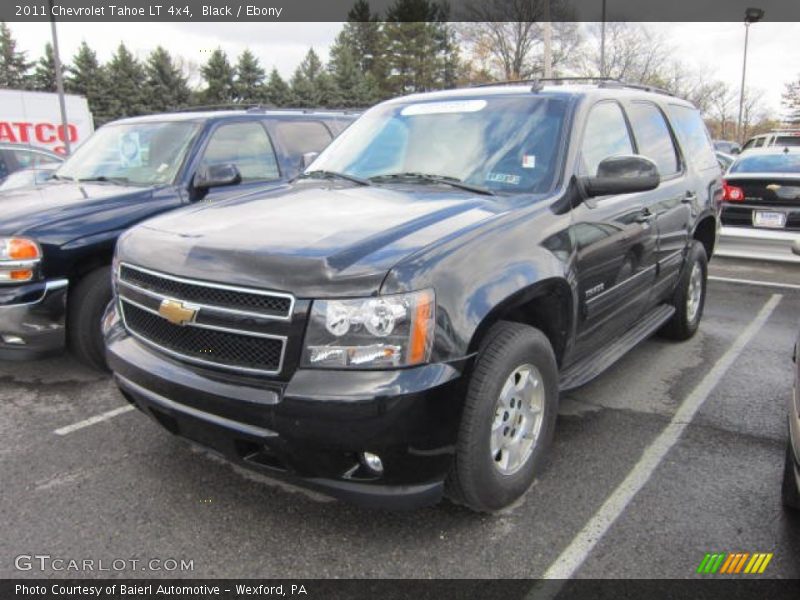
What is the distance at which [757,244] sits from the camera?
779cm

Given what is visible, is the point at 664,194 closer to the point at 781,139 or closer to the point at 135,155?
the point at 135,155

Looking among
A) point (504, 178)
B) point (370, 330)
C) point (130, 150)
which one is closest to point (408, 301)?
point (370, 330)

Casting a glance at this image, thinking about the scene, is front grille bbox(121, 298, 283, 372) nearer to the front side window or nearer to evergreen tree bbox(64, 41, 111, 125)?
the front side window

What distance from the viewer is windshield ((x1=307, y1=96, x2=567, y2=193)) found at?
3.34m

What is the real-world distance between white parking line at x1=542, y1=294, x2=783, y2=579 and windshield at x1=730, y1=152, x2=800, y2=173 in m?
3.95

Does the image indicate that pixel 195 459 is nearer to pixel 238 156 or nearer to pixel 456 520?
pixel 456 520

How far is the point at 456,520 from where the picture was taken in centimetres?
287

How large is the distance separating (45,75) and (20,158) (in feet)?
144

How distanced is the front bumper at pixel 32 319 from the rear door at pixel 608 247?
3268mm

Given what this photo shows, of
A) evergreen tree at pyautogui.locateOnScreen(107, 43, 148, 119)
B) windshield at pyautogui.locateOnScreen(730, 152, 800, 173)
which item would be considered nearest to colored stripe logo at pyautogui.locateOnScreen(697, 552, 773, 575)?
windshield at pyautogui.locateOnScreen(730, 152, 800, 173)

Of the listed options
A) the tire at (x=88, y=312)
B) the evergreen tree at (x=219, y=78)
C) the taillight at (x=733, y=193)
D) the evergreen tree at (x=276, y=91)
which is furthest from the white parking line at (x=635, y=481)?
the evergreen tree at (x=219, y=78)

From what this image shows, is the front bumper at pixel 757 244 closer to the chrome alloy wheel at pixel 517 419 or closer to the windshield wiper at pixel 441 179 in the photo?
the windshield wiper at pixel 441 179

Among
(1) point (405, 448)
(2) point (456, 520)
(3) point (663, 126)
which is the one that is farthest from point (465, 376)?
(3) point (663, 126)

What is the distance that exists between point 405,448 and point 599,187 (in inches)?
68.9
